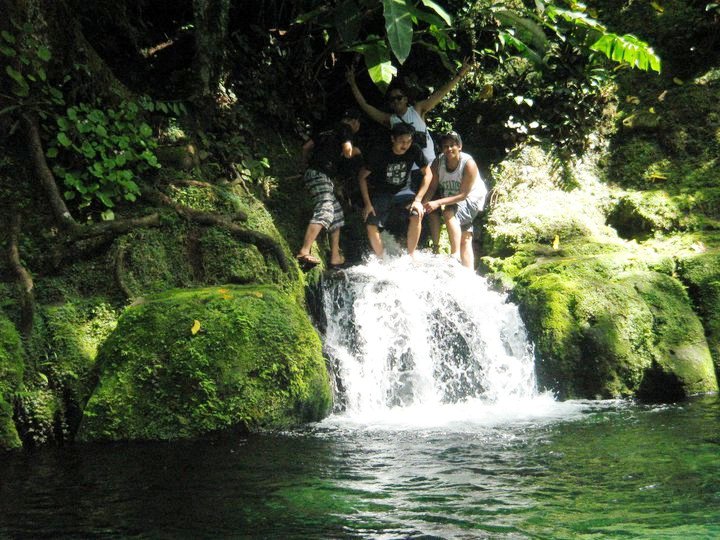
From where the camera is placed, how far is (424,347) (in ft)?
26.0

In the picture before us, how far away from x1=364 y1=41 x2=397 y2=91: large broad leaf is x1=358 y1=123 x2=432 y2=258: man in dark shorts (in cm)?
228

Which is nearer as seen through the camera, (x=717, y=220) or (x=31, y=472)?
(x=31, y=472)

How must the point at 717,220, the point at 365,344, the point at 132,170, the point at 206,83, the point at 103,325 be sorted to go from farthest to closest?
the point at 717,220, the point at 206,83, the point at 365,344, the point at 132,170, the point at 103,325

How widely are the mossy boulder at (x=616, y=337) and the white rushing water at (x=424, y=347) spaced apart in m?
0.30

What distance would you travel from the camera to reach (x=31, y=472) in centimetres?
482

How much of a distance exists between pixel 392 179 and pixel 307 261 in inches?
69.5

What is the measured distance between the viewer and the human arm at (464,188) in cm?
921

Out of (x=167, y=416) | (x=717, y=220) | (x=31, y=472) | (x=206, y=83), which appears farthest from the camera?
(x=717, y=220)

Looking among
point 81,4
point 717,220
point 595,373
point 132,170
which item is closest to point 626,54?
point 717,220

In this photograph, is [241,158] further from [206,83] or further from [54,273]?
[54,273]

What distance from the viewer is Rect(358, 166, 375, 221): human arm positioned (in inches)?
364

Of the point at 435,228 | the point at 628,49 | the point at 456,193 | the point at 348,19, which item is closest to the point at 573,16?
the point at 628,49

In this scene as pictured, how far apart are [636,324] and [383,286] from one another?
108 inches

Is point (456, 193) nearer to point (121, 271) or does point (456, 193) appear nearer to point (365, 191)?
point (365, 191)
